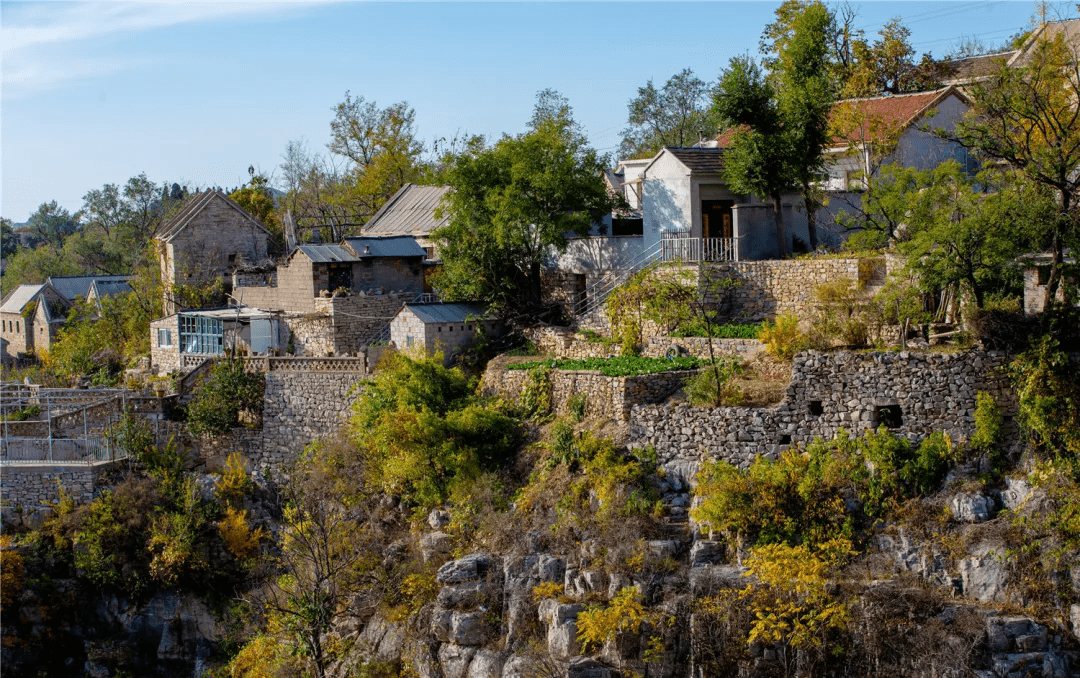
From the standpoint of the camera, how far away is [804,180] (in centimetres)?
2891

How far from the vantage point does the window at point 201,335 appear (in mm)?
33656

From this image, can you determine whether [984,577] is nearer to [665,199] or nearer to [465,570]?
[465,570]

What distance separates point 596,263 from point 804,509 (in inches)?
458

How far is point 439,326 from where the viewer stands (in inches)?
1165

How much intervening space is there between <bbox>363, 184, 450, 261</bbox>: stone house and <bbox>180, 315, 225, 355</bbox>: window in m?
6.68

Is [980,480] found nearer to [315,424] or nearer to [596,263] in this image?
[596,263]

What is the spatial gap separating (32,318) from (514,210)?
25090 mm

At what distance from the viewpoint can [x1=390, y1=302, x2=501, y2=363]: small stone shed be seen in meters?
29.4

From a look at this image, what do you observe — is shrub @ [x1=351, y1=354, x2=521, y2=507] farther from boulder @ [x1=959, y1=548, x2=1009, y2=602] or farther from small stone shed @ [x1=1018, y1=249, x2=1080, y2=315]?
small stone shed @ [x1=1018, y1=249, x2=1080, y2=315]

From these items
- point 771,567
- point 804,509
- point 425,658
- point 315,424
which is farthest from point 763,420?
point 315,424

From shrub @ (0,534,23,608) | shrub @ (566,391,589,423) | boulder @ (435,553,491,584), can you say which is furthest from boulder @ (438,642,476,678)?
shrub @ (0,534,23,608)

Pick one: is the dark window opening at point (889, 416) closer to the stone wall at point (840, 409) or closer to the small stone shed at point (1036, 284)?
the stone wall at point (840, 409)

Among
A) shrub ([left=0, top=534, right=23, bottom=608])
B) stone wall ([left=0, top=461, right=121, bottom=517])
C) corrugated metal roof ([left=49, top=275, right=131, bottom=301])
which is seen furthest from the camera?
corrugated metal roof ([left=49, top=275, right=131, bottom=301])

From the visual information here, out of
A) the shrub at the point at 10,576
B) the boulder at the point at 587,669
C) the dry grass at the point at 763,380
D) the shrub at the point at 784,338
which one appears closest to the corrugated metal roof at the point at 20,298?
the shrub at the point at 10,576
